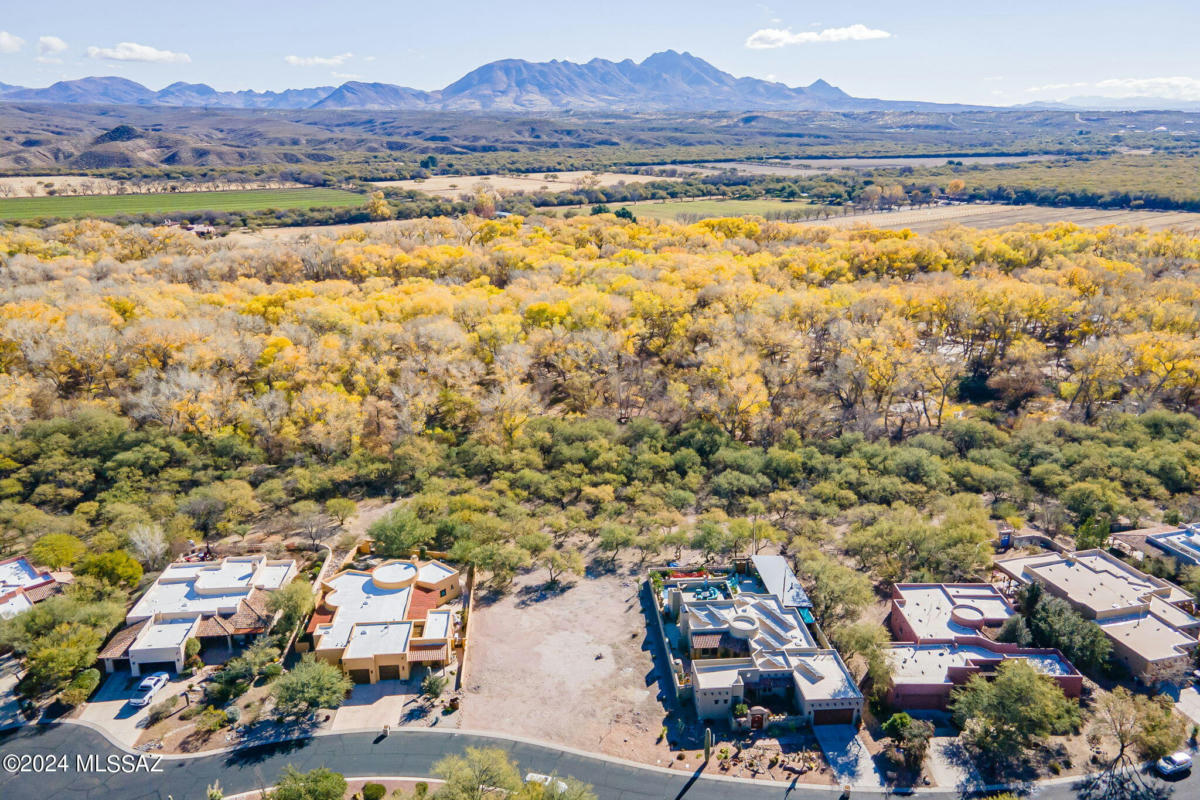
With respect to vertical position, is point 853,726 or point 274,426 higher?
point 274,426

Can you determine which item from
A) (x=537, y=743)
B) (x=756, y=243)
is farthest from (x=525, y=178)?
(x=537, y=743)

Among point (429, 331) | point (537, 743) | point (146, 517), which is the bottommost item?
point (537, 743)

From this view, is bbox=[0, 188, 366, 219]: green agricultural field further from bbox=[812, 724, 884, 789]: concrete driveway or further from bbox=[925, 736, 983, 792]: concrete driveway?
bbox=[925, 736, 983, 792]: concrete driveway

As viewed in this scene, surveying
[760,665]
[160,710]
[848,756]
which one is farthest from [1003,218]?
[160,710]

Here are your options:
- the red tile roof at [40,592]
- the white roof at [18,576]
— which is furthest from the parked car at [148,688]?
the white roof at [18,576]

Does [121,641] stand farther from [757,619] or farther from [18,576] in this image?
[757,619]

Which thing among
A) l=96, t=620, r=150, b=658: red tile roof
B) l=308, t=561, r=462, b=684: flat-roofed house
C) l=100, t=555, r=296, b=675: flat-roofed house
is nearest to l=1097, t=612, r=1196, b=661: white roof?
l=308, t=561, r=462, b=684: flat-roofed house

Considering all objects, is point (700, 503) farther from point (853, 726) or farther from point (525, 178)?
point (525, 178)
